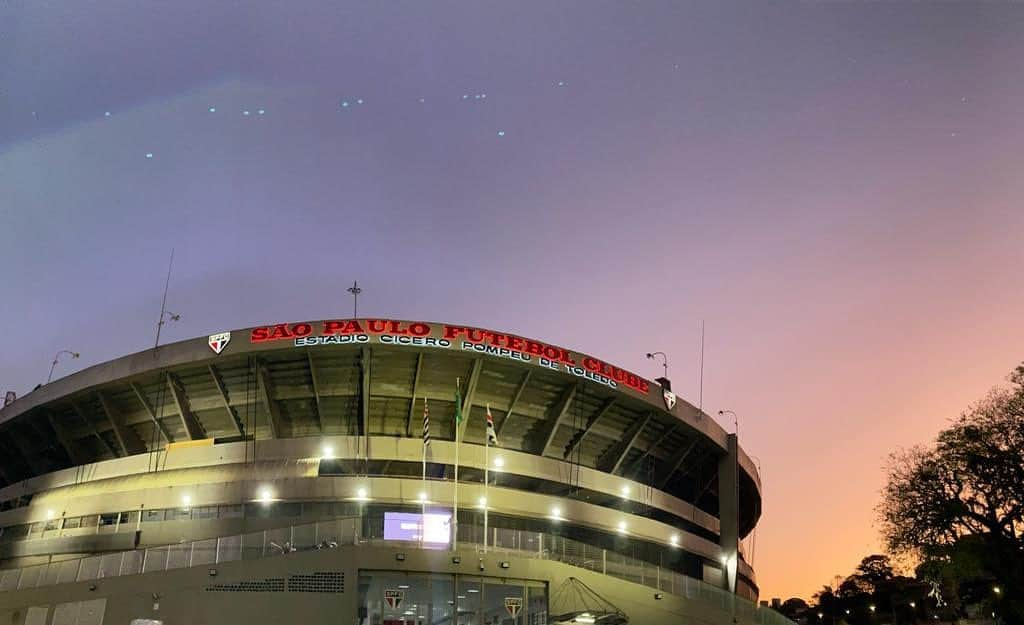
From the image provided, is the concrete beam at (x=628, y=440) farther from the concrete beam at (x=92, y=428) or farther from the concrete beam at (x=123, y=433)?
the concrete beam at (x=92, y=428)

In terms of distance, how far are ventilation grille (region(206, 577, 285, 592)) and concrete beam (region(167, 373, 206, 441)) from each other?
78.8 ft

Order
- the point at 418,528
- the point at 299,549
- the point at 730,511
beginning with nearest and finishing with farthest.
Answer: the point at 299,549 < the point at 418,528 < the point at 730,511

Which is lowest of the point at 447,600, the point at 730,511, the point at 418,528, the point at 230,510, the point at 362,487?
the point at 447,600

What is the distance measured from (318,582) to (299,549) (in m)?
1.91

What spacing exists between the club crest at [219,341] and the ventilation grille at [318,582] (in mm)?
21972

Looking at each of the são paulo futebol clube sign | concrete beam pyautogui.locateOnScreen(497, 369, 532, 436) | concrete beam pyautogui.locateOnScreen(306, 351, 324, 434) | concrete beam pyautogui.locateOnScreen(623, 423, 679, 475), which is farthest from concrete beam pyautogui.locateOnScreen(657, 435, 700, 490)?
concrete beam pyautogui.locateOnScreen(306, 351, 324, 434)

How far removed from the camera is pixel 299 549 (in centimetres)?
3591

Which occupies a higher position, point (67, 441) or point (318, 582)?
point (67, 441)

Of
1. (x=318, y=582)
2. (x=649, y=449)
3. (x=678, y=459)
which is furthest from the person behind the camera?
(x=678, y=459)

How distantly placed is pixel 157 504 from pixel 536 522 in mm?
23022

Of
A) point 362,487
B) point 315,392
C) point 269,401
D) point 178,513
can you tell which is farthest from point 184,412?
point 362,487

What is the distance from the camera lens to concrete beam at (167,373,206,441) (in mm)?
56250

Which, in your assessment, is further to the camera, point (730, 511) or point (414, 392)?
point (730, 511)

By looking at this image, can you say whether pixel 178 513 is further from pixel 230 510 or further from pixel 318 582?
pixel 318 582
